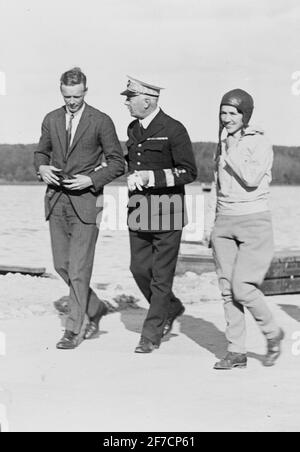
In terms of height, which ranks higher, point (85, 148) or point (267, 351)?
point (85, 148)

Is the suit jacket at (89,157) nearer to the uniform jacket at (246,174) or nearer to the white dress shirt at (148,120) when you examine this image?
the white dress shirt at (148,120)

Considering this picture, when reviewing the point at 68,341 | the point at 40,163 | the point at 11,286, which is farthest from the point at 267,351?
the point at 11,286

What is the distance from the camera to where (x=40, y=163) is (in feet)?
25.1

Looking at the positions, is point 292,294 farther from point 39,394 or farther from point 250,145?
point 39,394

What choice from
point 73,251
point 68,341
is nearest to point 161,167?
point 73,251

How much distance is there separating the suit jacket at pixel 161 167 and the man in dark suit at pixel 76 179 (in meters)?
0.21

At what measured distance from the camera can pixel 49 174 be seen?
7422mm

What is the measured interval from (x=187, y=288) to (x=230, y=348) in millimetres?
3825

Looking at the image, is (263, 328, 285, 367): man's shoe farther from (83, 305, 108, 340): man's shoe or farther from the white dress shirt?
the white dress shirt

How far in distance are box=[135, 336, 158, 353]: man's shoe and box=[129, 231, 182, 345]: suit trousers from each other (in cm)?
2

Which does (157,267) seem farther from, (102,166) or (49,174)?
(49,174)

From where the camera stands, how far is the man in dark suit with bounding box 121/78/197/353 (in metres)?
7.33

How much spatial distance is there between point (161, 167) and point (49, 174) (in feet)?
2.32

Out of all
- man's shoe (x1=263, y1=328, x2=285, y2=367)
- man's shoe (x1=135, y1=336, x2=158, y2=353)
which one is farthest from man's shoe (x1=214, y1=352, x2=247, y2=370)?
man's shoe (x1=135, y1=336, x2=158, y2=353)
